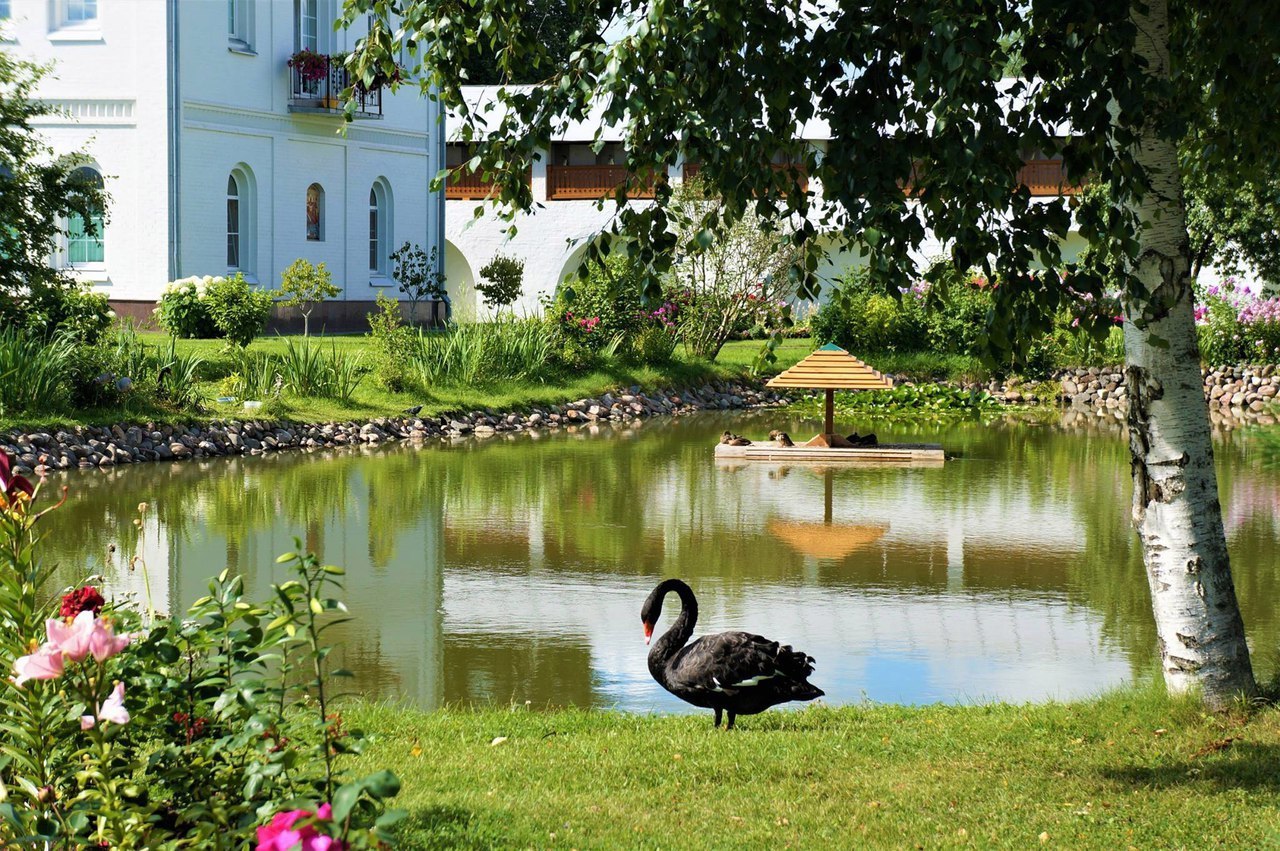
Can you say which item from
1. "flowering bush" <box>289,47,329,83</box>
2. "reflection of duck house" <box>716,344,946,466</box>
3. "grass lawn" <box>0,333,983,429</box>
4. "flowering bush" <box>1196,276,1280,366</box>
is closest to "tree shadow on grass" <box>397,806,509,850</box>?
"grass lawn" <box>0,333,983,429</box>

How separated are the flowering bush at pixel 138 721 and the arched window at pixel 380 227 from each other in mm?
33175

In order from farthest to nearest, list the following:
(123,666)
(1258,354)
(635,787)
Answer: (1258,354), (635,787), (123,666)

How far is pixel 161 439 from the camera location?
19.3 metres

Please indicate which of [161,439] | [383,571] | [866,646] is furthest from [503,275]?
[866,646]

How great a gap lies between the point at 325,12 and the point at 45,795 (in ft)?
108

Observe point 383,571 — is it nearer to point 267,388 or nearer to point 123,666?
point 123,666

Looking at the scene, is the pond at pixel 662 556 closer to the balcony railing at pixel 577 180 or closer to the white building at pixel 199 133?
the white building at pixel 199 133

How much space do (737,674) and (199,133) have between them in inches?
1039

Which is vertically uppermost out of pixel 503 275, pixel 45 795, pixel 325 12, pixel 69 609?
pixel 325 12

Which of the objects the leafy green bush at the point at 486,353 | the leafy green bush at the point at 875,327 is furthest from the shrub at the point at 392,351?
the leafy green bush at the point at 875,327

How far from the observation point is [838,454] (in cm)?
1989

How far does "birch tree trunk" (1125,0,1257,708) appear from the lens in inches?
261

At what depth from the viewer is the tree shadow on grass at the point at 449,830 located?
503 cm

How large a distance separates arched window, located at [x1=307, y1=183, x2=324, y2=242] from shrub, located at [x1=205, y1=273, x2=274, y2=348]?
1034 cm
